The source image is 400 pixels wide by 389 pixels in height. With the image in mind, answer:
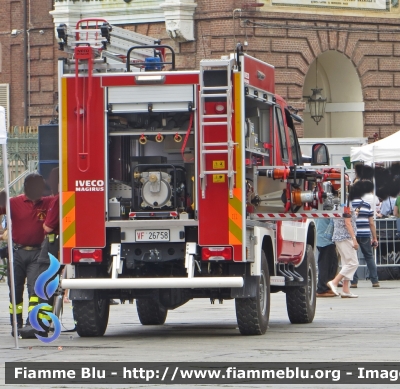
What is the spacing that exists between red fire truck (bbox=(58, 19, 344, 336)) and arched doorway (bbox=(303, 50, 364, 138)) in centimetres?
2405

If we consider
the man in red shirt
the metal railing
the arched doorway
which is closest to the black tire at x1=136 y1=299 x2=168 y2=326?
the man in red shirt

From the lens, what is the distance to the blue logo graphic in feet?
39.0

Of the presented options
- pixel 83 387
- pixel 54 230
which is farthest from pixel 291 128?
pixel 83 387

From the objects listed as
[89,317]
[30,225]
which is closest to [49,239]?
[30,225]

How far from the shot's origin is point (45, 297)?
12.2m

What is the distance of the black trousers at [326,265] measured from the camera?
64.4 feet

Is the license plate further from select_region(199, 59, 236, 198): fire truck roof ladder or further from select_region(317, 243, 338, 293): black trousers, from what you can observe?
select_region(317, 243, 338, 293): black trousers

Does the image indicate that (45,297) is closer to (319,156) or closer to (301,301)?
(301,301)

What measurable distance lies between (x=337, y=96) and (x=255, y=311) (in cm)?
2638

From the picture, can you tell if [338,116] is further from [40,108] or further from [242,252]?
[242,252]

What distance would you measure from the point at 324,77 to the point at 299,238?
2452 centimetres

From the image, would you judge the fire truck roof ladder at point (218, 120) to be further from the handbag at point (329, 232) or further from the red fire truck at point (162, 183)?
the handbag at point (329, 232)

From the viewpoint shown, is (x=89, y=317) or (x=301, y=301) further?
(x=301, y=301)

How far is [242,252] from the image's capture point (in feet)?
Answer: 39.7
